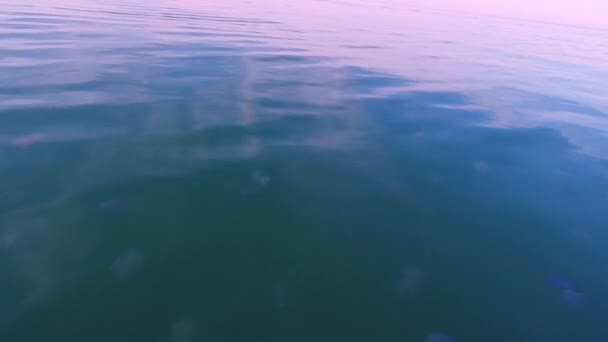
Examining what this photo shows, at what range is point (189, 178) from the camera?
4.90 m

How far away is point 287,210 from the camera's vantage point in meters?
4.52

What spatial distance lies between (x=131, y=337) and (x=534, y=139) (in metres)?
7.87

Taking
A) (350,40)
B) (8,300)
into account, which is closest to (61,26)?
(350,40)

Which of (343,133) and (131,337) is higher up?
(343,133)

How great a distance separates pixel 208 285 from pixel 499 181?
468 cm

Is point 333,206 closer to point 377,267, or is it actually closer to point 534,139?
point 377,267

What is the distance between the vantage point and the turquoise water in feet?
10.7

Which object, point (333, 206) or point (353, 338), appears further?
point (333, 206)

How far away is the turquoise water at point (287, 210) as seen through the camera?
3271 mm

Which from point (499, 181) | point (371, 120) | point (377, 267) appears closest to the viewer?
point (377, 267)

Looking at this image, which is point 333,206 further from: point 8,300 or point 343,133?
point 8,300

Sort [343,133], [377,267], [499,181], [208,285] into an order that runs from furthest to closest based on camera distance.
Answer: [343,133]
[499,181]
[377,267]
[208,285]

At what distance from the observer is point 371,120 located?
7.55 m

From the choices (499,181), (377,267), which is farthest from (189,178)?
(499,181)
